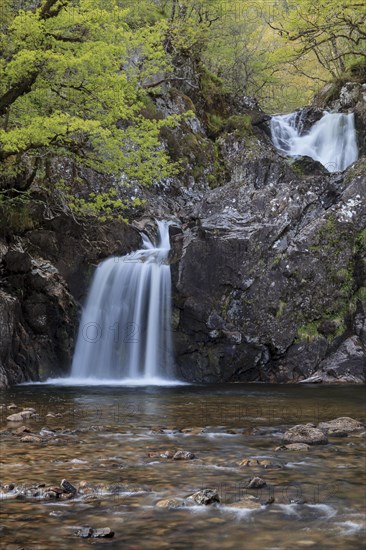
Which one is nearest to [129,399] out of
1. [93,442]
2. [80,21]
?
[93,442]

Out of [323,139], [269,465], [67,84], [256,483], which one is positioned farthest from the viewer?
[323,139]

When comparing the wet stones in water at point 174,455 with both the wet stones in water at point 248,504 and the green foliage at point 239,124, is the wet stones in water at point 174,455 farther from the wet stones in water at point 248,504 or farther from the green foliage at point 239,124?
the green foliage at point 239,124

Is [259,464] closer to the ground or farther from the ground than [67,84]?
closer to the ground

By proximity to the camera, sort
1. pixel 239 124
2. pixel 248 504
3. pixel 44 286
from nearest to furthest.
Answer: pixel 248 504 < pixel 44 286 < pixel 239 124

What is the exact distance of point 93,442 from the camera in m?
6.29

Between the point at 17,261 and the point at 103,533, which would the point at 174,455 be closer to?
the point at 103,533

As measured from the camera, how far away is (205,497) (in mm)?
4094

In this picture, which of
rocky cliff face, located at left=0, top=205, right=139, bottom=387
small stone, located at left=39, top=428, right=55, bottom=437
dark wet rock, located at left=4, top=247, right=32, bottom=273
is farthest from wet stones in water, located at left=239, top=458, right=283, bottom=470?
dark wet rock, located at left=4, top=247, right=32, bottom=273

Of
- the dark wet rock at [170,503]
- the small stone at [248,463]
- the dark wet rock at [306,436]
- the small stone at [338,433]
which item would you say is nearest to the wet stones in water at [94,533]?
the dark wet rock at [170,503]

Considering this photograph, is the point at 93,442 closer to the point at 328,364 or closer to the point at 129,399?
the point at 129,399

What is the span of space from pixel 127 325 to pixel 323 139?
13.7 meters

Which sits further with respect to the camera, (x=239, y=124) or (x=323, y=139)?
(x=239, y=124)

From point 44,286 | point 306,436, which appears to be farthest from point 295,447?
point 44,286

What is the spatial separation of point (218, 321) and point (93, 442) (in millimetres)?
9390
